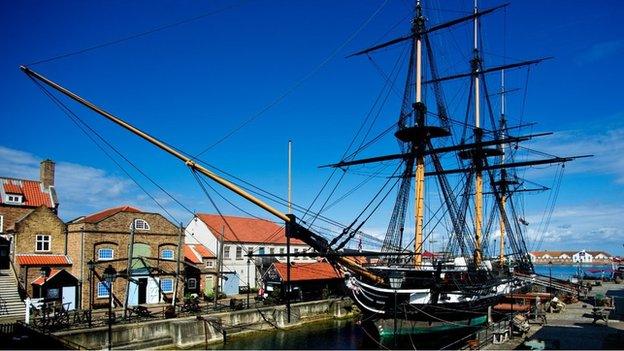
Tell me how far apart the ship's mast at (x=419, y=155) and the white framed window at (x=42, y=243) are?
1059 inches

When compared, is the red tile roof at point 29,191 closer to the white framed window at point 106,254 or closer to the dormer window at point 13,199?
the dormer window at point 13,199

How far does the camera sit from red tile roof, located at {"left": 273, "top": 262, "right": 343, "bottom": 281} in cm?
4344

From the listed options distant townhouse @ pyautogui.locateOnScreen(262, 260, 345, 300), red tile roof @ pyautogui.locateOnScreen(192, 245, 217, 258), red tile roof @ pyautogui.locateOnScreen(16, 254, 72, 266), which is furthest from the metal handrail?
distant townhouse @ pyautogui.locateOnScreen(262, 260, 345, 300)

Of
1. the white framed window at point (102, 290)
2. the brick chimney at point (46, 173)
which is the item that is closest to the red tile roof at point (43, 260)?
the white framed window at point (102, 290)

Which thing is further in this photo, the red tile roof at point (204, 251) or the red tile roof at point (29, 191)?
the red tile roof at point (204, 251)

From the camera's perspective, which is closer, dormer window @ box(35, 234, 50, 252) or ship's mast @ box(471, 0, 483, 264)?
dormer window @ box(35, 234, 50, 252)

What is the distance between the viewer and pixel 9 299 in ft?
98.4

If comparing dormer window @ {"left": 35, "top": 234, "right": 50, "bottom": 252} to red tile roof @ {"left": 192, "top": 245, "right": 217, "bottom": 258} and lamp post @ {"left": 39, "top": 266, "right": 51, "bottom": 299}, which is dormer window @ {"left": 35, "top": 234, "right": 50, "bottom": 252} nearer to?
lamp post @ {"left": 39, "top": 266, "right": 51, "bottom": 299}

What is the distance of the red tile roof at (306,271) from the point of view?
43441 mm

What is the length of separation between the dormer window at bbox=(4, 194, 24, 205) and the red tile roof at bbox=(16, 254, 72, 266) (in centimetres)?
504

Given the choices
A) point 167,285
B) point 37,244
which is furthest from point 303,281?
point 37,244

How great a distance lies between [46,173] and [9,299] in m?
11.9

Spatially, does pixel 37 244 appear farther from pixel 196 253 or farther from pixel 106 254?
pixel 196 253

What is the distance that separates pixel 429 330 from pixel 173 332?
1597 cm
